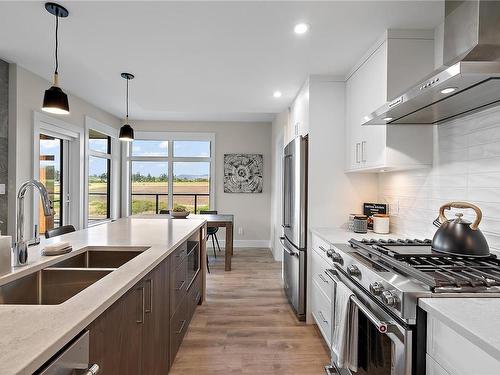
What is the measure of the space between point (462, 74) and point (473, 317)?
878mm

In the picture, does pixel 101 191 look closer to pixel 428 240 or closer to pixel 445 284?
pixel 428 240

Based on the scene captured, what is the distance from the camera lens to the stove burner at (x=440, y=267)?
3.84ft

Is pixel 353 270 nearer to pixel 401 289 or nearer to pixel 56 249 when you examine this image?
pixel 401 289

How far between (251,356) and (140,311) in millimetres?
1250

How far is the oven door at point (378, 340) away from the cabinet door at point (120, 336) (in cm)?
103

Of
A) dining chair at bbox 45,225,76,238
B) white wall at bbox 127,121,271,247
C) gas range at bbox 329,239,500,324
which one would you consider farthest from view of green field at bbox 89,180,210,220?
gas range at bbox 329,239,500,324

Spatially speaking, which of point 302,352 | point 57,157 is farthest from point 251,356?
point 57,157

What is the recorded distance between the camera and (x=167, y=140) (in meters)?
6.39

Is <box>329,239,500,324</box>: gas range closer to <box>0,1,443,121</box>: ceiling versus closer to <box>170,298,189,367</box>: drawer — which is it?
<box>170,298,189,367</box>: drawer

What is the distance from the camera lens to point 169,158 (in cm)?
642

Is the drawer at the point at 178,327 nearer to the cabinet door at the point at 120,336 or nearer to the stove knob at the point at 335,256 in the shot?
the cabinet door at the point at 120,336

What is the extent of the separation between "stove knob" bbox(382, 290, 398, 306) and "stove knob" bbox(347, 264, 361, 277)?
38cm

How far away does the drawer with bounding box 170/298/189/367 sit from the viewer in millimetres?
2059

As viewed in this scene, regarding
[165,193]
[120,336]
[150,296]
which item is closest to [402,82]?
[150,296]
